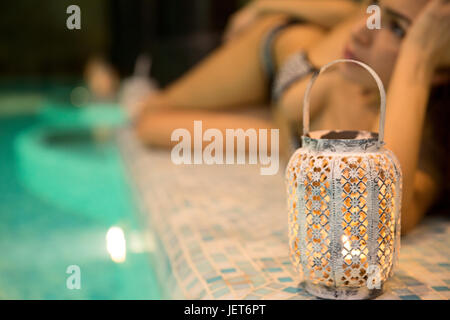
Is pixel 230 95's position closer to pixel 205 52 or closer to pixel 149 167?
pixel 149 167

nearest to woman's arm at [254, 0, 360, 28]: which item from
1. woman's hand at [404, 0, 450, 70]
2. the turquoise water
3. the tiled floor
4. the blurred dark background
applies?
the tiled floor

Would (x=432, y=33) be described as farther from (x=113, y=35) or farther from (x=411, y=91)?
(x=113, y=35)

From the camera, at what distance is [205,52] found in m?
4.77

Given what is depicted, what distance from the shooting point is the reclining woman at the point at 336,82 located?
51.9 inches

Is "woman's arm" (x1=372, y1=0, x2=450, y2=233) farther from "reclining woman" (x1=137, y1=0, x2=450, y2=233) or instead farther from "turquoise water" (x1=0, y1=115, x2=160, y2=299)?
"turquoise water" (x1=0, y1=115, x2=160, y2=299)

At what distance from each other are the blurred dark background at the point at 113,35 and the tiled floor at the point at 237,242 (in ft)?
8.82

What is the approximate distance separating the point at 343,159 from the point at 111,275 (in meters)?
1.14

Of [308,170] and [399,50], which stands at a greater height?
[399,50]

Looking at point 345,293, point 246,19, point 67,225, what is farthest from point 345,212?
point 246,19

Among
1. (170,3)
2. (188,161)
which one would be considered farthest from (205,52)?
(188,161)

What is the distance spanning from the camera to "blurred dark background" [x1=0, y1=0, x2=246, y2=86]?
4.93 meters

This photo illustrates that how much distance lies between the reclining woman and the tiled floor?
0.18 m

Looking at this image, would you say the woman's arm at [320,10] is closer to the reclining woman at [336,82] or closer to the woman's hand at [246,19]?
the reclining woman at [336,82]
